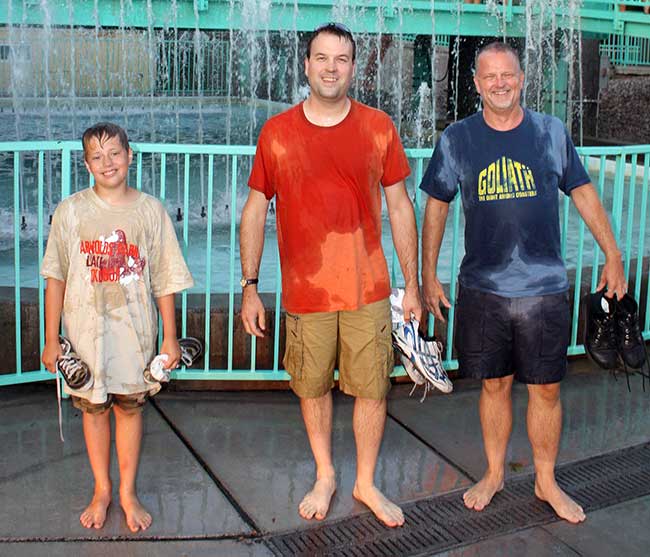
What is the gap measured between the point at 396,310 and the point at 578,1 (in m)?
15.0

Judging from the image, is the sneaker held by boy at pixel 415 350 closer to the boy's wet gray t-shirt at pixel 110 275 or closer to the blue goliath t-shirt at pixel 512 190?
the blue goliath t-shirt at pixel 512 190

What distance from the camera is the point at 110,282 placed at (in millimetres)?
3686

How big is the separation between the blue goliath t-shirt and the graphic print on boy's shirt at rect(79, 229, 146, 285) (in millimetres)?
1186

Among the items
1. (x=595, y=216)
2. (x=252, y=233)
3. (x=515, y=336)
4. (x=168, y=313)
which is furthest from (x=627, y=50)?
(x=168, y=313)

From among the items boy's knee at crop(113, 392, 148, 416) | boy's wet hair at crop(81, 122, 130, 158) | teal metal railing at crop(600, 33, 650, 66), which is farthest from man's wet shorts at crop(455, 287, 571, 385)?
teal metal railing at crop(600, 33, 650, 66)

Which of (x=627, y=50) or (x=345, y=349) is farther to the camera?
(x=627, y=50)

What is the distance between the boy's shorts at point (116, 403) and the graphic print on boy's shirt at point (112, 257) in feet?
1.47

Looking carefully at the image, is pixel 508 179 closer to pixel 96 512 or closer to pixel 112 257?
pixel 112 257

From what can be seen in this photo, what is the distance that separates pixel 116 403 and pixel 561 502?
1823 mm

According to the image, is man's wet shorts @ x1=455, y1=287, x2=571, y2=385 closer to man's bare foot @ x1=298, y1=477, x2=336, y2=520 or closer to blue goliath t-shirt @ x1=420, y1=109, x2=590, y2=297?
blue goliath t-shirt @ x1=420, y1=109, x2=590, y2=297

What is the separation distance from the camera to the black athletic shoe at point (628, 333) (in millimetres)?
4109

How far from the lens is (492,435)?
13.7 feet

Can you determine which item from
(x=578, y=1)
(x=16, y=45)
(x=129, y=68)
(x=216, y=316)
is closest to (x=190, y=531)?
(x=216, y=316)

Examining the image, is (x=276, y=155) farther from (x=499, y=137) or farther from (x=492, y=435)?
(x=492, y=435)
